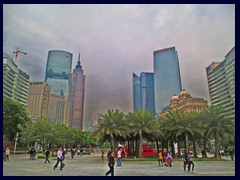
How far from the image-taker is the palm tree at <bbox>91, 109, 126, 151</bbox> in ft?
103

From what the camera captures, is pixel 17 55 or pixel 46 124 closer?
pixel 46 124

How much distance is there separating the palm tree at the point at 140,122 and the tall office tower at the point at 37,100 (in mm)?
153404

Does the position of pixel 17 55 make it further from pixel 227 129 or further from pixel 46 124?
pixel 227 129

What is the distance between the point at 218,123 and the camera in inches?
1312

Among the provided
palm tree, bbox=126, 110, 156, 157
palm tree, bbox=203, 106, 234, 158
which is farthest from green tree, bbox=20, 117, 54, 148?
palm tree, bbox=203, 106, 234, 158

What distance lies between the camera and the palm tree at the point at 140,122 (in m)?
31.8

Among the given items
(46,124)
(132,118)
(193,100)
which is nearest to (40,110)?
(193,100)

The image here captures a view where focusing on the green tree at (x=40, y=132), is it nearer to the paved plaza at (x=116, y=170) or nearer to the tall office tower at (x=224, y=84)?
the paved plaza at (x=116, y=170)

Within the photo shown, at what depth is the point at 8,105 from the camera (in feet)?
172

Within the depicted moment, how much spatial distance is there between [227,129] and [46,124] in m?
29.1

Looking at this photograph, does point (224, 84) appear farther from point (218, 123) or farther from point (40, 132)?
point (40, 132)

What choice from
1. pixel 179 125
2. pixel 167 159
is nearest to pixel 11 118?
pixel 179 125

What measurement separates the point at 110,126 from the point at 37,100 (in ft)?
522
